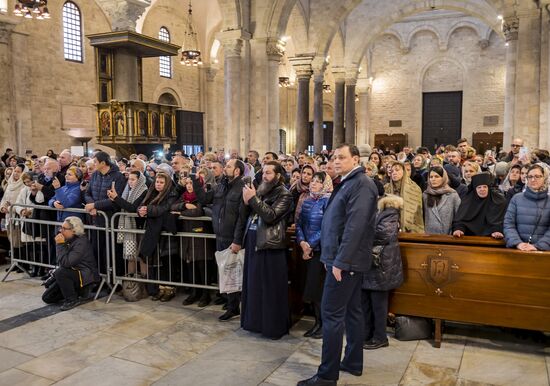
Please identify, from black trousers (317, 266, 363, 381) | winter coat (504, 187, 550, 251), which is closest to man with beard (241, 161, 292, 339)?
black trousers (317, 266, 363, 381)

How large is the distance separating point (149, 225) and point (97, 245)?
122cm

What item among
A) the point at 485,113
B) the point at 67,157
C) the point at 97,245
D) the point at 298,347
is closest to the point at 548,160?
the point at 298,347

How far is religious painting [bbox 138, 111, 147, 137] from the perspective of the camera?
12.8 metres

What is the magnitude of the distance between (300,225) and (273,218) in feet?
1.47

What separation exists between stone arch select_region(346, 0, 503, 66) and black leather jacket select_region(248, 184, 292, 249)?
23237 millimetres

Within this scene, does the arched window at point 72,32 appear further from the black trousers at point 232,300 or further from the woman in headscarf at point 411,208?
the woman in headscarf at point 411,208

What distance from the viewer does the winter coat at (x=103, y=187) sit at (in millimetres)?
7029

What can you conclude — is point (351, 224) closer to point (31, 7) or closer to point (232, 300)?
point (232, 300)

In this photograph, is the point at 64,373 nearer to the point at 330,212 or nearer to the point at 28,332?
the point at 28,332

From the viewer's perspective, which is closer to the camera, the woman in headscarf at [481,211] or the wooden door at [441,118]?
the woman in headscarf at [481,211]

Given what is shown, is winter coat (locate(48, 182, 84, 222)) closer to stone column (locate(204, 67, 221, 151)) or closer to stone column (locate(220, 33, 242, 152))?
stone column (locate(220, 33, 242, 152))

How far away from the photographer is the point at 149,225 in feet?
21.3

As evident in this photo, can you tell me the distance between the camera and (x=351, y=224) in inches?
154

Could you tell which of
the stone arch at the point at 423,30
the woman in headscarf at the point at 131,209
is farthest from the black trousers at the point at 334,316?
the stone arch at the point at 423,30
